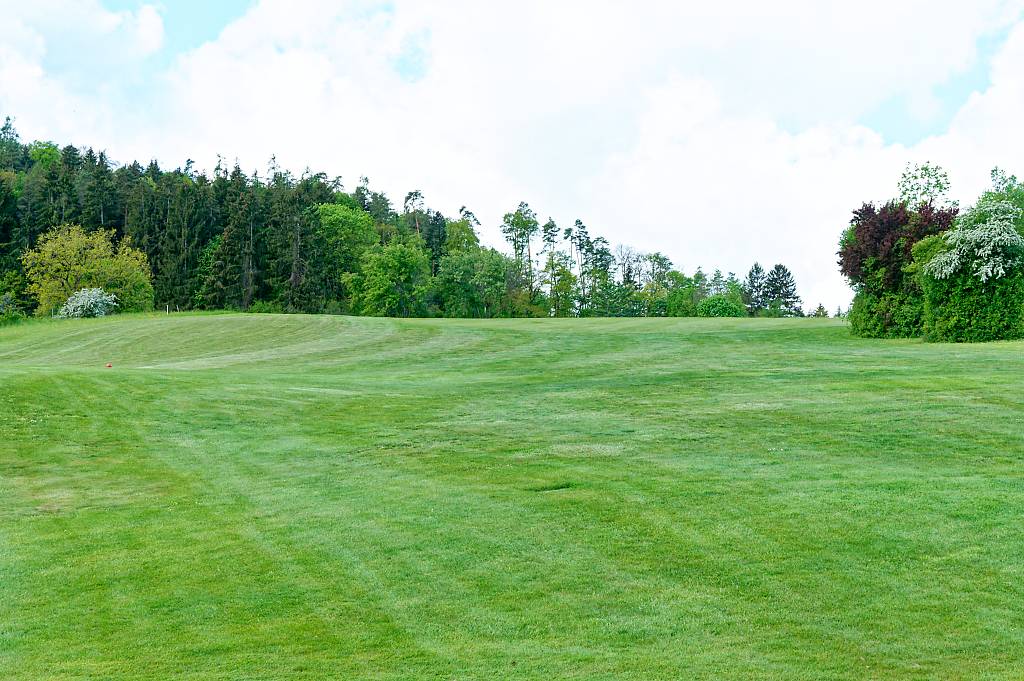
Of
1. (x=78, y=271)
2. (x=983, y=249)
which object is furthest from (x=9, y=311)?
(x=983, y=249)

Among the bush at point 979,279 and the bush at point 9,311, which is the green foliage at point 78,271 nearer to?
the bush at point 9,311

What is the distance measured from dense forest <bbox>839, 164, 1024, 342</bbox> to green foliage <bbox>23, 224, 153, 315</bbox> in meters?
56.2

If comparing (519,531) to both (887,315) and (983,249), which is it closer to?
(983,249)

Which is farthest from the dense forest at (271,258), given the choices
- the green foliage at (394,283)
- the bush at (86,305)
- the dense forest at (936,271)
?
the dense forest at (936,271)

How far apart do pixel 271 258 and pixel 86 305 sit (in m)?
25.4

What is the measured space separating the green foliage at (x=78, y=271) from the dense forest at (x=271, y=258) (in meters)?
0.41

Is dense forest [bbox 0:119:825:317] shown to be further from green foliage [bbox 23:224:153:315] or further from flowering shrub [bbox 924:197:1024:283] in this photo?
flowering shrub [bbox 924:197:1024:283]

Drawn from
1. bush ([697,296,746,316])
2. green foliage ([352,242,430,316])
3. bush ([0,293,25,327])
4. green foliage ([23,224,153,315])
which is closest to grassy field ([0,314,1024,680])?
bush ([0,293,25,327])

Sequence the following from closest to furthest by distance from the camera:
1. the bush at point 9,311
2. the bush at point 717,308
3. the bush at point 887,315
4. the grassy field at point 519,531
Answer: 1. the grassy field at point 519,531
2. the bush at point 887,315
3. the bush at point 9,311
4. the bush at point 717,308

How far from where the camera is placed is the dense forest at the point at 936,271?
29625mm

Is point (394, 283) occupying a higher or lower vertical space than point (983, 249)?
higher

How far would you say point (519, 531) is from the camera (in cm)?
848

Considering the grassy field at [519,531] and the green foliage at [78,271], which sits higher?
the green foliage at [78,271]

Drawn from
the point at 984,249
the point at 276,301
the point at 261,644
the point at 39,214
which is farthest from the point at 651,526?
the point at 39,214
